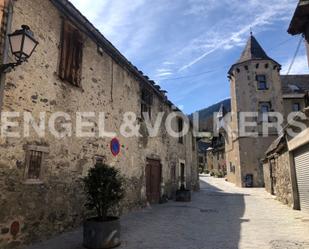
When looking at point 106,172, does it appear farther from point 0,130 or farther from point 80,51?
point 80,51

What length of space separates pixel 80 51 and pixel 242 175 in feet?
76.7

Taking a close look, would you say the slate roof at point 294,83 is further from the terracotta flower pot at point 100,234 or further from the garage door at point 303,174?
the terracotta flower pot at point 100,234

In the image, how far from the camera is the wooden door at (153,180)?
493 inches

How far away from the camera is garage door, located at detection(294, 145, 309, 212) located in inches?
393

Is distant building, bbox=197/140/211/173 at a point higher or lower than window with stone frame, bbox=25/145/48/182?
higher

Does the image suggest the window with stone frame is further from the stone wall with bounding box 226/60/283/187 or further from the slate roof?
the slate roof

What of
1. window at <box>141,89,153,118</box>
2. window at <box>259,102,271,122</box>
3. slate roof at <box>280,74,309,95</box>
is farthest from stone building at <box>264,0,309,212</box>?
slate roof at <box>280,74,309,95</box>

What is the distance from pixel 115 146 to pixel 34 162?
12.3 feet

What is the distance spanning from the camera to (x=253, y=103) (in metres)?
28.6

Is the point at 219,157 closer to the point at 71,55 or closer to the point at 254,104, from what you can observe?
the point at 254,104

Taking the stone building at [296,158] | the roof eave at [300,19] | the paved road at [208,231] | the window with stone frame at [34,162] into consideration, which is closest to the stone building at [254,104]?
the stone building at [296,158]

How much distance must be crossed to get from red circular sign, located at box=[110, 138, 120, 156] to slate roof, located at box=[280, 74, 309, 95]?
26.0m

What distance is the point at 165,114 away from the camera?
51.3ft

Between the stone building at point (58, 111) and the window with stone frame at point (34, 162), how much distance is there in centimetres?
2
